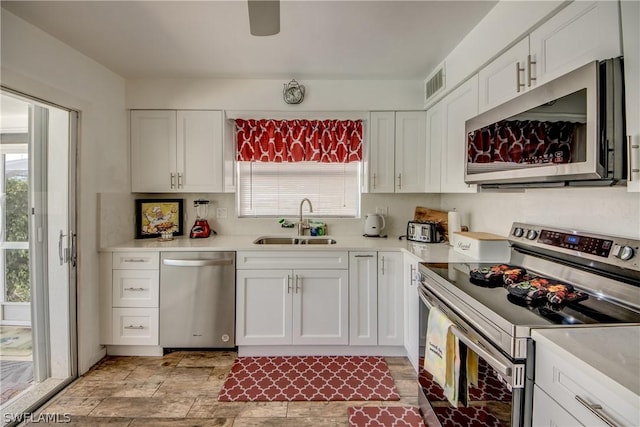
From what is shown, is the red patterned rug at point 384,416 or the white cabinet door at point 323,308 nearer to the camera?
the red patterned rug at point 384,416

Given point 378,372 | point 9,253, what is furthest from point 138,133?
point 378,372

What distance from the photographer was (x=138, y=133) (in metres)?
2.86

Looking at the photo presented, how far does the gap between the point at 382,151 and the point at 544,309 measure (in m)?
2.03

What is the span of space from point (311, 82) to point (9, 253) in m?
2.52

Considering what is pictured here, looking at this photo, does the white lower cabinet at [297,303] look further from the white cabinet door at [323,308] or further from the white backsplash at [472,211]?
the white backsplash at [472,211]

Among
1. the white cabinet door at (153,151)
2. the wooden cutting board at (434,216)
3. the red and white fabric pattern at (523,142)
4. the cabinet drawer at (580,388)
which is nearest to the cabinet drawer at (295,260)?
the wooden cutting board at (434,216)

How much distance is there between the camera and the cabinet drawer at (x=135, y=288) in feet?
8.32

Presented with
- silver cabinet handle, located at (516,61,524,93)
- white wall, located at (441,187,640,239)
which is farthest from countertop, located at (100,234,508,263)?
silver cabinet handle, located at (516,61,524,93)

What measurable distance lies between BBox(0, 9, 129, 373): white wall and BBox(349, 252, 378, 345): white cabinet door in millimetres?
2002

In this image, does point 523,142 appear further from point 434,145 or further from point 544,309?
point 434,145

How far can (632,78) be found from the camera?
0.99 meters

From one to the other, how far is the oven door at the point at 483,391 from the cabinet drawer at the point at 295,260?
3.26ft

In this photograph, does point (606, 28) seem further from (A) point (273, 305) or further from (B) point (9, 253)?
(B) point (9, 253)

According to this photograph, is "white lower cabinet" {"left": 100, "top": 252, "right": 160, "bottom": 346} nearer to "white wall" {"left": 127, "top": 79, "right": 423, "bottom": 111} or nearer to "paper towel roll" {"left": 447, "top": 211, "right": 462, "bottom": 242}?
"white wall" {"left": 127, "top": 79, "right": 423, "bottom": 111}
